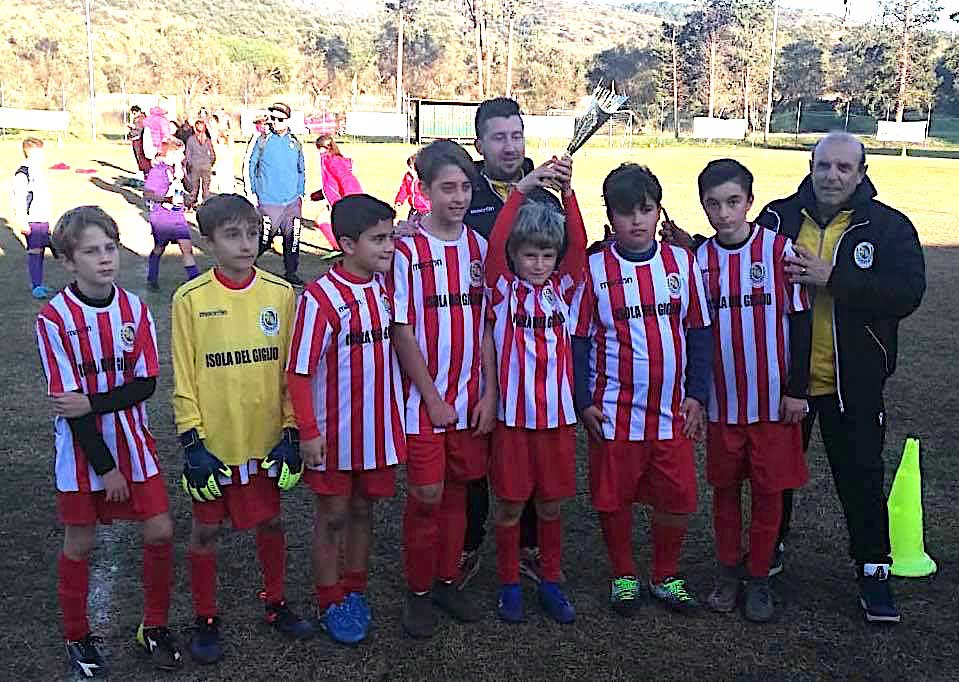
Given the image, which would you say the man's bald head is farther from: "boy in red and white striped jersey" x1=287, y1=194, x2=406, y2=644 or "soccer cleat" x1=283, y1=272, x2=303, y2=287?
"soccer cleat" x1=283, y1=272, x2=303, y2=287

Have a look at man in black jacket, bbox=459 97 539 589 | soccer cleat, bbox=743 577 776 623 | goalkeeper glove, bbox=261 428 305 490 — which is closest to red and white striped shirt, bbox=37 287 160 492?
goalkeeper glove, bbox=261 428 305 490

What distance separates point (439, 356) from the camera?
12.3ft

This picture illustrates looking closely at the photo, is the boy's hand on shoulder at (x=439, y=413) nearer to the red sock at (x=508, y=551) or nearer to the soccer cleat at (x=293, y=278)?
the red sock at (x=508, y=551)

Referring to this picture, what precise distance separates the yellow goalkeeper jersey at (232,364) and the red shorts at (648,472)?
125 centimetres

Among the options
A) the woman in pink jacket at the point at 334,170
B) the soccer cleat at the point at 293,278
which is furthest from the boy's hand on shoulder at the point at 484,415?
the woman in pink jacket at the point at 334,170

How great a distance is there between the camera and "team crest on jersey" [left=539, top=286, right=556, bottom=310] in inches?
147

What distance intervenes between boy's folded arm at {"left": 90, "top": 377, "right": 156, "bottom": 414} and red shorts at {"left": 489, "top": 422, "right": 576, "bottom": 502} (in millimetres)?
1345

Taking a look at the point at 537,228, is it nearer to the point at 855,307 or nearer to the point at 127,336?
the point at 855,307

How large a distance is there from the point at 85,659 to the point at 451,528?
1458 millimetres

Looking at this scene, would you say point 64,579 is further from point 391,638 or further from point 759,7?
point 759,7

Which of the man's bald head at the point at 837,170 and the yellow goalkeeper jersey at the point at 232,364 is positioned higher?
the man's bald head at the point at 837,170

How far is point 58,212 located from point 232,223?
581 inches

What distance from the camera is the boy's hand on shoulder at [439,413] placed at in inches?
145

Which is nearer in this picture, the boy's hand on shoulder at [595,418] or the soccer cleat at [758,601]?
the boy's hand on shoulder at [595,418]
